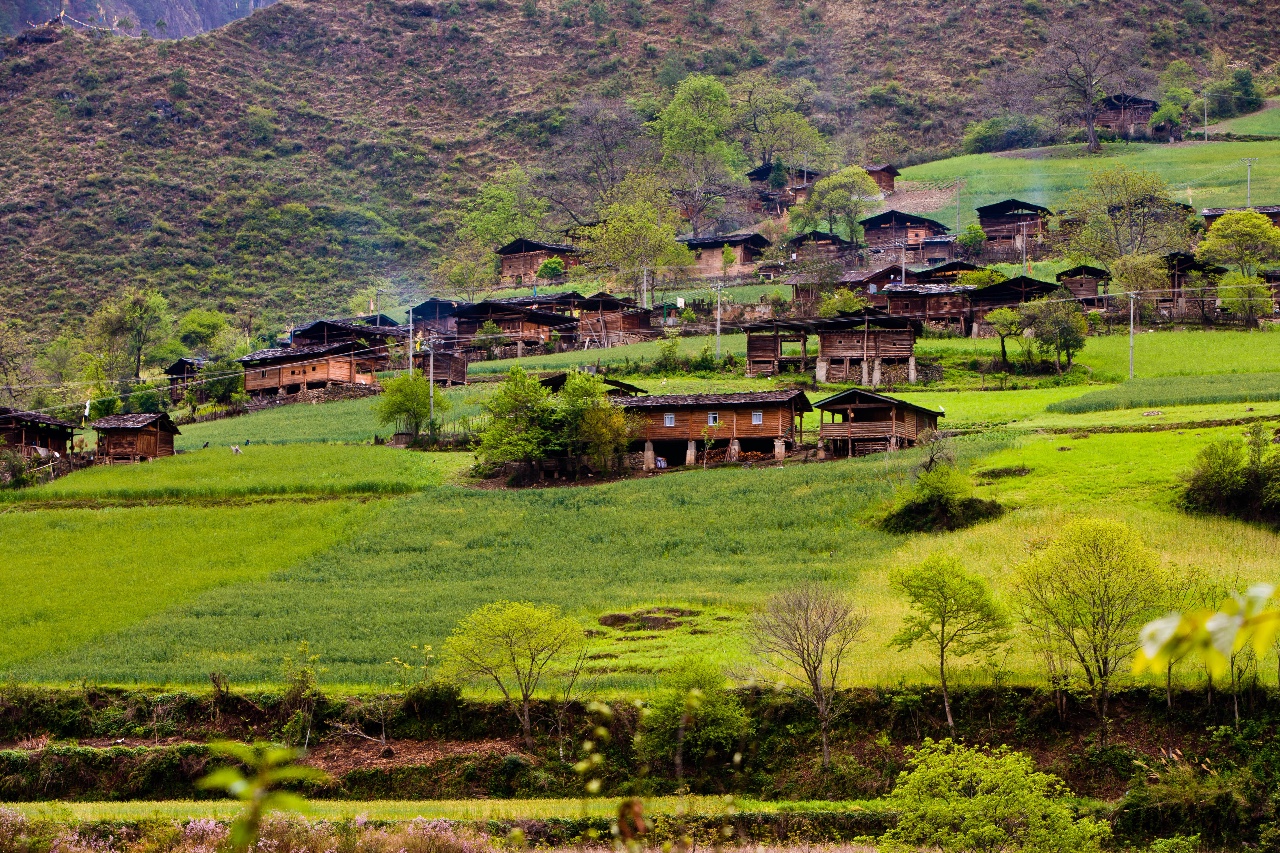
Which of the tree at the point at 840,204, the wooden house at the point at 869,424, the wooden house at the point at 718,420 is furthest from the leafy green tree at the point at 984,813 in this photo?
the tree at the point at 840,204

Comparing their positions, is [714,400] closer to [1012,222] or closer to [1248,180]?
[1012,222]

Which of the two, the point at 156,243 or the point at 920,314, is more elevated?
the point at 156,243

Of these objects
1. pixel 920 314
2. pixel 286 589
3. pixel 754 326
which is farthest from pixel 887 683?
pixel 920 314

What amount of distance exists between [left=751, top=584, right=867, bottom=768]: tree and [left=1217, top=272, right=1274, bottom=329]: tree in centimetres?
5290

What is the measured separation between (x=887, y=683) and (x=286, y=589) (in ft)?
76.7

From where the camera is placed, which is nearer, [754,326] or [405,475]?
[405,475]

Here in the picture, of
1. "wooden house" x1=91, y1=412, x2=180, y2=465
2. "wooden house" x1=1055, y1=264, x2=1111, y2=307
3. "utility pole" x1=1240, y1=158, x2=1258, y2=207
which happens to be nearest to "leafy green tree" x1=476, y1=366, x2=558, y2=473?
"wooden house" x1=91, y1=412, x2=180, y2=465

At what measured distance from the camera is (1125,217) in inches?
4080

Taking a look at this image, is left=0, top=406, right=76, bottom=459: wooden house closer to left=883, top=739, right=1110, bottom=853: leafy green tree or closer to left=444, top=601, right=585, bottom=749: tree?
left=444, top=601, right=585, bottom=749: tree

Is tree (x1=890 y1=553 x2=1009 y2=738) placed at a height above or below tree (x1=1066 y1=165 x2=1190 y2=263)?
below

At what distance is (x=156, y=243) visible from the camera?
147875mm

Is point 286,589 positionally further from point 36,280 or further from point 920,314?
point 36,280

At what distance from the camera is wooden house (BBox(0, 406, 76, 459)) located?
6531 centimetres

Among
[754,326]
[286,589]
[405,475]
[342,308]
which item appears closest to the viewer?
[286,589]
